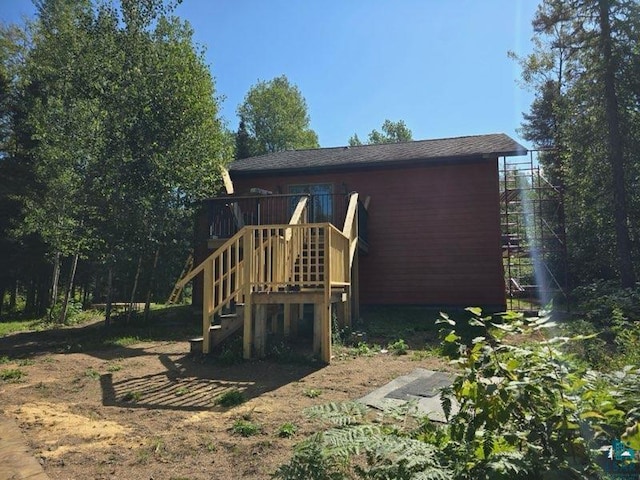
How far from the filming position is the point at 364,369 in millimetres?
5582

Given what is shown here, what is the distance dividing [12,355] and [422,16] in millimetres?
9716

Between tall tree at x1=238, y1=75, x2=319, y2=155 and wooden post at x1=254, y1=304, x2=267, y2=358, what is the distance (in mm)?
29931

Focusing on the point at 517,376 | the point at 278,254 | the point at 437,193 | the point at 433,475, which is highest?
the point at 437,193

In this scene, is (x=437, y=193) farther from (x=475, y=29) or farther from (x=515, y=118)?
(x=515, y=118)

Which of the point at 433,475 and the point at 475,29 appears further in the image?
the point at 475,29

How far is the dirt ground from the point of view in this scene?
293cm

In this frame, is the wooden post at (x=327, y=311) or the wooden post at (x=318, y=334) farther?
the wooden post at (x=318, y=334)

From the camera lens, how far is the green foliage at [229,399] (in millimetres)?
4212

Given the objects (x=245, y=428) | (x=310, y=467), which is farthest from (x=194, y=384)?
(x=310, y=467)

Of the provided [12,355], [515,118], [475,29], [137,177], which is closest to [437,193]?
[475,29]

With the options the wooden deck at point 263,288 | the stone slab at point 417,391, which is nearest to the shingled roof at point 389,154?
the wooden deck at point 263,288

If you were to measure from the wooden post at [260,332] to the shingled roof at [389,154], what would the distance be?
672 cm

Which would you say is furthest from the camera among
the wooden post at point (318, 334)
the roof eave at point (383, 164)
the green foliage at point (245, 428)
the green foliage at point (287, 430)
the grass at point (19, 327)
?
the grass at point (19, 327)

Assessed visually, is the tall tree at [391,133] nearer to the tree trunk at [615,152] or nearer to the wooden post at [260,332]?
the tree trunk at [615,152]
